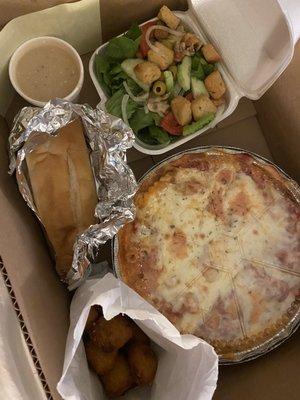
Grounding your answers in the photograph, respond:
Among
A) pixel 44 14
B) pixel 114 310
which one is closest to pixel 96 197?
pixel 114 310

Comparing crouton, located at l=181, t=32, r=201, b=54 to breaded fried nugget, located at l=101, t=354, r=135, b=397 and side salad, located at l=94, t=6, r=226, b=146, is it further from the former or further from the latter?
breaded fried nugget, located at l=101, t=354, r=135, b=397

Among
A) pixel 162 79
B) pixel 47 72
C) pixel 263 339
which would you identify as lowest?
pixel 263 339

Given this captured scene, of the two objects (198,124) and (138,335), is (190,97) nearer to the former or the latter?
(198,124)

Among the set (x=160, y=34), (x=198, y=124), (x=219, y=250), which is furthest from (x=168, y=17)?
(x=219, y=250)

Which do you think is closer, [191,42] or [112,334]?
[112,334]

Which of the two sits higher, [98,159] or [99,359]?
[98,159]

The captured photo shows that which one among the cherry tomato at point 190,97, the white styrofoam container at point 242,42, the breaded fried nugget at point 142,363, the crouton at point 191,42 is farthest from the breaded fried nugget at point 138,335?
the crouton at point 191,42

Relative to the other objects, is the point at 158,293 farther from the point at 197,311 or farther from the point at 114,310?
the point at 114,310
